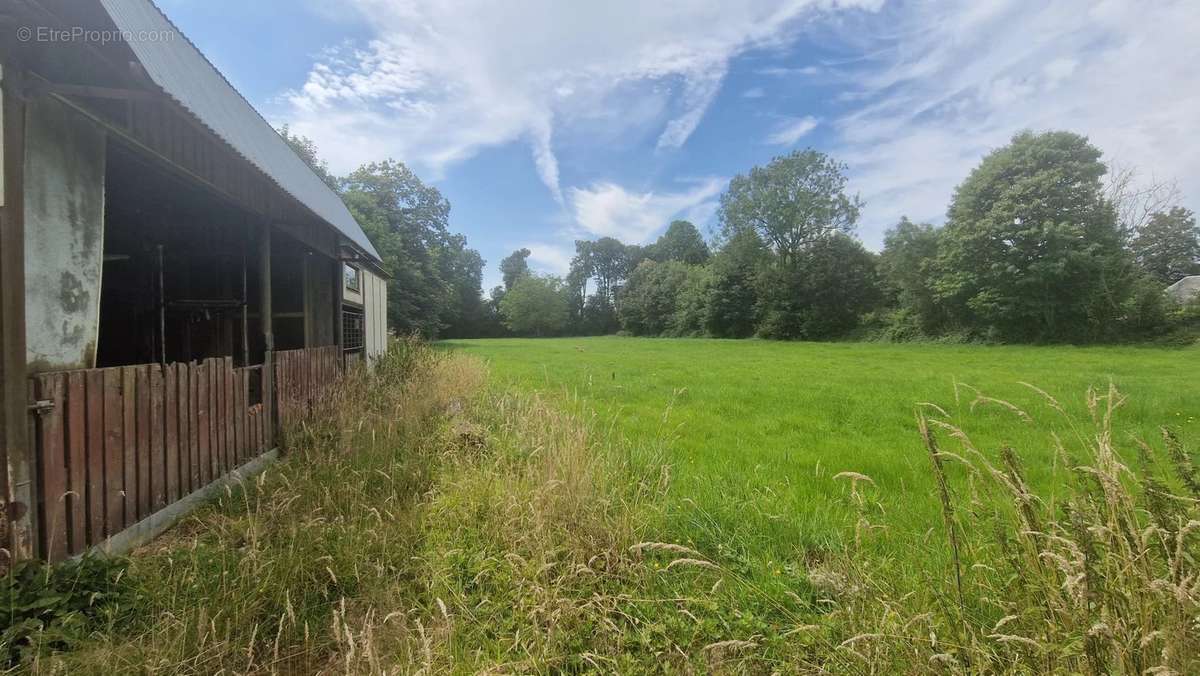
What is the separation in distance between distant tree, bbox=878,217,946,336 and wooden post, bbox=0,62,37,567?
117ft

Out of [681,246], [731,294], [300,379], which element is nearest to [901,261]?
[731,294]

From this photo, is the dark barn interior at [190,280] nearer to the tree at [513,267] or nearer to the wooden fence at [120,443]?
the wooden fence at [120,443]

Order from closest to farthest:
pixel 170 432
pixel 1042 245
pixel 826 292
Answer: pixel 170 432 < pixel 1042 245 < pixel 826 292

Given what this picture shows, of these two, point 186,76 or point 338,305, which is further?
point 338,305

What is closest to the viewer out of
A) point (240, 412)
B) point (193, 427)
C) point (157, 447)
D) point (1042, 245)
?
point (157, 447)

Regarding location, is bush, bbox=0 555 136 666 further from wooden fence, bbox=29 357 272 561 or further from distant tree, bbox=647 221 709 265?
distant tree, bbox=647 221 709 265

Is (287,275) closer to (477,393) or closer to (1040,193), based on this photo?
(477,393)

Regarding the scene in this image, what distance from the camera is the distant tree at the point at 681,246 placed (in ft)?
240

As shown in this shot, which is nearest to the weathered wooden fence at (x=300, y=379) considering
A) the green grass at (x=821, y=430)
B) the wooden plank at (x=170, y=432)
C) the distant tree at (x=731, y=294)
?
the wooden plank at (x=170, y=432)

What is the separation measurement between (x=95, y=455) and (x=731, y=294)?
4700 centimetres

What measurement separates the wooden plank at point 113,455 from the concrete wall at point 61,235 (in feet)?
0.84

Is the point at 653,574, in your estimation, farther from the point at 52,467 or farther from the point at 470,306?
the point at 470,306

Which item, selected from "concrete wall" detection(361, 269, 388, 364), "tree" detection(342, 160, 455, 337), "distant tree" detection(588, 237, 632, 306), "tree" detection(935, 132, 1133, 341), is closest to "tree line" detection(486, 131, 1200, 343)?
"tree" detection(935, 132, 1133, 341)

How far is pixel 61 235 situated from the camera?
305cm
